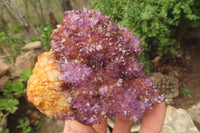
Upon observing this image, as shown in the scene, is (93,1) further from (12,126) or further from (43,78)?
(12,126)

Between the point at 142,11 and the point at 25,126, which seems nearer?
the point at 142,11

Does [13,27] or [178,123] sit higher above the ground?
[13,27]

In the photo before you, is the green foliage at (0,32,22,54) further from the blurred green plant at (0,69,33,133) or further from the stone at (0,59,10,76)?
the blurred green plant at (0,69,33,133)

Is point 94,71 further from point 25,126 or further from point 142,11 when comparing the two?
point 25,126

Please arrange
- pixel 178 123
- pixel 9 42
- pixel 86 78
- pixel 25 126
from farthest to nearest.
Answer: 1. pixel 9 42
2. pixel 25 126
3. pixel 178 123
4. pixel 86 78

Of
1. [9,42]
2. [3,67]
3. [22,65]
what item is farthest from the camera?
[9,42]

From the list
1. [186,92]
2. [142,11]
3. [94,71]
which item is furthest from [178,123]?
[94,71]

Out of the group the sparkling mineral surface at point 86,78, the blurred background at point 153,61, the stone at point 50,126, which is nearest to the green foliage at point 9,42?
the blurred background at point 153,61
